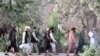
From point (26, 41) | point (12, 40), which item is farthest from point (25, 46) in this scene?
point (12, 40)

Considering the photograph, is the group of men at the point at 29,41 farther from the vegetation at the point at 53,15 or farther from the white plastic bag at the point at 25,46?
the vegetation at the point at 53,15

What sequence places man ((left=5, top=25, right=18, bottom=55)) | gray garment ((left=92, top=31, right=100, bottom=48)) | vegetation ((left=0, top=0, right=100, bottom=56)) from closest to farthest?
man ((left=5, top=25, right=18, bottom=55)) < gray garment ((left=92, top=31, right=100, bottom=48)) < vegetation ((left=0, top=0, right=100, bottom=56))

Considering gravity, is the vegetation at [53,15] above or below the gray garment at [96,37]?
above

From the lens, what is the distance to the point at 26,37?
20.6 metres

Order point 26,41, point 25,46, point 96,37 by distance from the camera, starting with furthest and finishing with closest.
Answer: point 96,37 < point 26,41 < point 25,46

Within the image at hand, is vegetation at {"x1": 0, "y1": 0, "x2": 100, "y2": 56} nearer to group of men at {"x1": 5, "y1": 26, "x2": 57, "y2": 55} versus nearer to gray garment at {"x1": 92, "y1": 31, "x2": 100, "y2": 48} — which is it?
group of men at {"x1": 5, "y1": 26, "x2": 57, "y2": 55}

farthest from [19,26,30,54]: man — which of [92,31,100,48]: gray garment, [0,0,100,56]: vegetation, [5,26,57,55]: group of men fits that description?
[92,31,100,48]: gray garment

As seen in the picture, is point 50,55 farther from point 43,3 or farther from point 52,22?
point 43,3

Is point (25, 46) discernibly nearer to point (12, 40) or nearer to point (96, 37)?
point (12, 40)

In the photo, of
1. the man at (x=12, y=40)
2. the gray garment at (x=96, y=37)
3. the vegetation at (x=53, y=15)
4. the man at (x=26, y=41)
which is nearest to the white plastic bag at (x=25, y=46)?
the man at (x=26, y=41)

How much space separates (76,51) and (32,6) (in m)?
10.6

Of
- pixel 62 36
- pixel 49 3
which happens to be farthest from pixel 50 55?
pixel 49 3

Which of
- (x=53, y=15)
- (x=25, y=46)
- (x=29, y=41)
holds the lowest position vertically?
(x=25, y=46)

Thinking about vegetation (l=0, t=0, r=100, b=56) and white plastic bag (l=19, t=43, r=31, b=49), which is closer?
white plastic bag (l=19, t=43, r=31, b=49)
